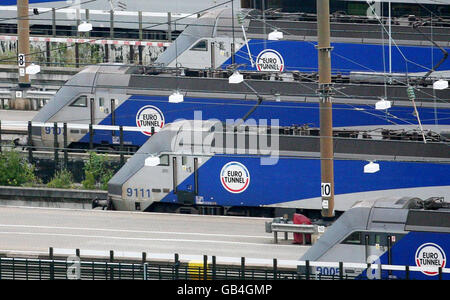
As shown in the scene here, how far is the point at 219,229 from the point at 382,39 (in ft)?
41.0

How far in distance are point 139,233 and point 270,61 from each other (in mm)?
12795

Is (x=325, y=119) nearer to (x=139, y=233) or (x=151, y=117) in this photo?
(x=139, y=233)

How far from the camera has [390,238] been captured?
102ft

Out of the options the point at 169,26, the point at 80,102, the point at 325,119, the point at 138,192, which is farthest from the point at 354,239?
the point at 169,26

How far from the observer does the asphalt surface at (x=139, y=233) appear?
34969 mm

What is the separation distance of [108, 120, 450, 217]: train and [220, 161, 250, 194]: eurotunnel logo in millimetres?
29

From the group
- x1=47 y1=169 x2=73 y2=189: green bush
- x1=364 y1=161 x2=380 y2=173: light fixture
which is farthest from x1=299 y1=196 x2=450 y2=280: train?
x1=47 y1=169 x2=73 y2=189: green bush

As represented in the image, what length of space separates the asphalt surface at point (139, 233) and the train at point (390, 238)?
8.32 ft

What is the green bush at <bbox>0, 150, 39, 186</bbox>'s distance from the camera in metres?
42.0

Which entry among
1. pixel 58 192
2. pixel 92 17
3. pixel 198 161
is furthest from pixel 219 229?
pixel 92 17

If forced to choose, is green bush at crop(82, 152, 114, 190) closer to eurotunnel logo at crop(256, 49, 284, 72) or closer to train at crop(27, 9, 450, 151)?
Result: train at crop(27, 9, 450, 151)

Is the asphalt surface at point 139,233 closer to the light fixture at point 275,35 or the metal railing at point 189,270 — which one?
the metal railing at point 189,270
